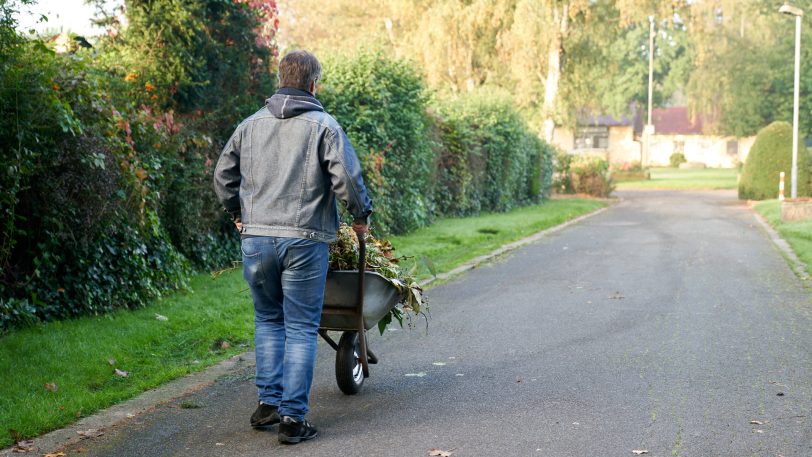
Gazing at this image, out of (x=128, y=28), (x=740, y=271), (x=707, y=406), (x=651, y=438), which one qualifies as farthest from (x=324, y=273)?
(x=740, y=271)

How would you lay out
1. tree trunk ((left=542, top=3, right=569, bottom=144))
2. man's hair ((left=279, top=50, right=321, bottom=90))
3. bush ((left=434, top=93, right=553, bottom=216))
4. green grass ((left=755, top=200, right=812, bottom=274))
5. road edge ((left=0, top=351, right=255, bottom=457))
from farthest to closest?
tree trunk ((left=542, top=3, right=569, bottom=144)) < bush ((left=434, top=93, right=553, bottom=216)) < green grass ((left=755, top=200, right=812, bottom=274)) < man's hair ((left=279, top=50, right=321, bottom=90)) < road edge ((left=0, top=351, right=255, bottom=457))

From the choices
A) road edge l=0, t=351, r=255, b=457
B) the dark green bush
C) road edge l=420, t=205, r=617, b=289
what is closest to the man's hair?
road edge l=0, t=351, r=255, b=457

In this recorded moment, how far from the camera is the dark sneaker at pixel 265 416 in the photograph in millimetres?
5031

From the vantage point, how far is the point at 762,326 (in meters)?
8.24

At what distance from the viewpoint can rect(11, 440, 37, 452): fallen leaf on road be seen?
4586 mm

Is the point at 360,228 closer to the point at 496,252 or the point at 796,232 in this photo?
the point at 496,252

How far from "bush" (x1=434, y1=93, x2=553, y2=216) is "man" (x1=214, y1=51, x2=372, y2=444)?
14.9 metres

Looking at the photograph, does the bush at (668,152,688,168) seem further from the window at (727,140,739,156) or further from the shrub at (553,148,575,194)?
the shrub at (553,148,575,194)

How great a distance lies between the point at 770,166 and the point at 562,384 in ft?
95.2

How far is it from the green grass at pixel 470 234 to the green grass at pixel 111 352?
2492 millimetres

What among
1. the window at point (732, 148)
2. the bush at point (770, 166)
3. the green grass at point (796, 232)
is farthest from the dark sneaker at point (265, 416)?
the window at point (732, 148)

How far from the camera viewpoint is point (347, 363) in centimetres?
568

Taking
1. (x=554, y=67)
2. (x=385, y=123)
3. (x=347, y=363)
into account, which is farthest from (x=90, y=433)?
(x=554, y=67)

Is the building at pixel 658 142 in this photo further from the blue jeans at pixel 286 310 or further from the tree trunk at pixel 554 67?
the blue jeans at pixel 286 310
